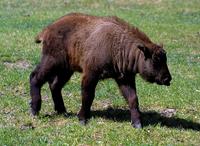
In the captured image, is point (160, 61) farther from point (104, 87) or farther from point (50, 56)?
point (104, 87)

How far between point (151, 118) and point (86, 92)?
1.40 m

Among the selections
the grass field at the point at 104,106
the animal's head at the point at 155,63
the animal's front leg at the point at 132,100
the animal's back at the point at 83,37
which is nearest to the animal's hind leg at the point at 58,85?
the grass field at the point at 104,106

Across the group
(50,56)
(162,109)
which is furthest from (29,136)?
(162,109)

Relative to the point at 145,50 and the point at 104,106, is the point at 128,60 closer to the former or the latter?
the point at 145,50

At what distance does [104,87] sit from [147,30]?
8.96m

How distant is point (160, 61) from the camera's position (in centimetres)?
938

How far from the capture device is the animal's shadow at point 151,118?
992cm

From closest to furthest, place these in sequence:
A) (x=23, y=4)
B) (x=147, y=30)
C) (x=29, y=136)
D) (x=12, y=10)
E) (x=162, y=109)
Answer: (x=29, y=136), (x=162, y=109), (x=147, y=30), (x=12, y=10), (x=23, y=4)

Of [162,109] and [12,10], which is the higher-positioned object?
[162,109]

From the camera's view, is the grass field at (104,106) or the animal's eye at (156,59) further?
the animal's eye at (156,59)

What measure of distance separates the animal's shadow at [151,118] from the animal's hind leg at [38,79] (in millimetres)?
1049

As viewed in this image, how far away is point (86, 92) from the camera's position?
9.68 metres

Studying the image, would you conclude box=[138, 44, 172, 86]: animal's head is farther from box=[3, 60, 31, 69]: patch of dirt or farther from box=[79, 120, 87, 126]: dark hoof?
→ box=[3, 60, 31, 69]: patch of dirt

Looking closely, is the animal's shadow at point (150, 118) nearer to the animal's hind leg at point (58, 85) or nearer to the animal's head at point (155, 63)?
the animal's hind leg at point (58, 85)
